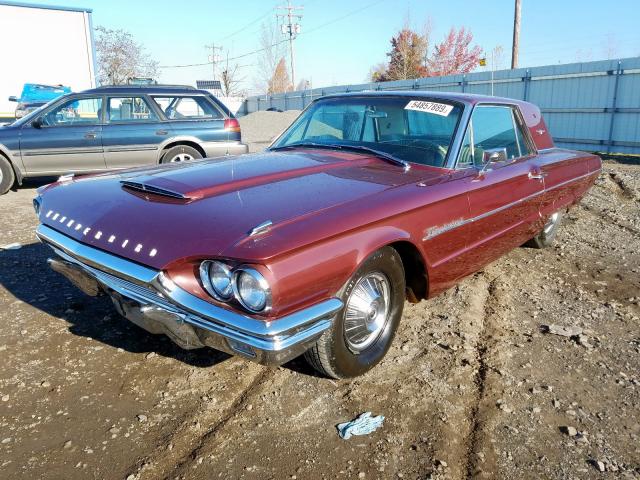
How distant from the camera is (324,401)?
2664 millimetres

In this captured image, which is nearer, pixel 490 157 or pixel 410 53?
pixel 490 157

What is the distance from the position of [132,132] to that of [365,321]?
6622mm

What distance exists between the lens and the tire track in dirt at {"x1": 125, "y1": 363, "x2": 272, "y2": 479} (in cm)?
216

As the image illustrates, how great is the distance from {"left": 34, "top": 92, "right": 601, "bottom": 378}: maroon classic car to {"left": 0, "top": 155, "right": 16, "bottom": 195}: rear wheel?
5.58 metres

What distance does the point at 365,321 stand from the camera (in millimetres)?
2822

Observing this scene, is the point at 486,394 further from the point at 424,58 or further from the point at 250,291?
the point at 424,58

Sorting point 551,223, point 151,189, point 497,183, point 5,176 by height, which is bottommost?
point 551,223

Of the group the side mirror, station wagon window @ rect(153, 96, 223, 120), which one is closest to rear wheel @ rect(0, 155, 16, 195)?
station wagon window @ rect(153, 96, 223, 120)

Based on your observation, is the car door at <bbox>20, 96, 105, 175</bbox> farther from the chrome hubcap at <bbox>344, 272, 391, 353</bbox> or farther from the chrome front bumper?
the chrome hubcap at <bbox>344, 272, 391, 353</bbox>

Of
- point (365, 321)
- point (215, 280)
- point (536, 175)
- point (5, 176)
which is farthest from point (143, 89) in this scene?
point (215, 280)

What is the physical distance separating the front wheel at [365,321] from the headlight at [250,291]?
47cm

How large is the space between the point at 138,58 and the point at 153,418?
4436 cm

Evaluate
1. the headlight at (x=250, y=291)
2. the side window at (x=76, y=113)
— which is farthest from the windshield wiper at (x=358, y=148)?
the side window at (x=76, y=113)

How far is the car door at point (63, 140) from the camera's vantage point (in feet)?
25.8
